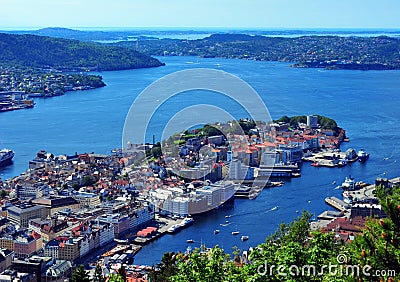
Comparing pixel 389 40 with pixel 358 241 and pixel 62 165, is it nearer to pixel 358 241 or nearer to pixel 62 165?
pixel 62 165

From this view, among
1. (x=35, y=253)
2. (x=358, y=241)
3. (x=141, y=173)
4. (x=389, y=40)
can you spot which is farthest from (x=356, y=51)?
(x=358, y=241)

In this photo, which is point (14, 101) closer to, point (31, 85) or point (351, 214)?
point (31, 85)

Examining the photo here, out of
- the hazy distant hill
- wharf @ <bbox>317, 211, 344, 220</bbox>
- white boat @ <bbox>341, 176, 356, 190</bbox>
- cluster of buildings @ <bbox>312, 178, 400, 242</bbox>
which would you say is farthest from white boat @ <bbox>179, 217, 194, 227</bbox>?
the hazy distant hill

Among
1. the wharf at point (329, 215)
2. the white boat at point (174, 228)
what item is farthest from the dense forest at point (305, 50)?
the white boat at point (174, 228)

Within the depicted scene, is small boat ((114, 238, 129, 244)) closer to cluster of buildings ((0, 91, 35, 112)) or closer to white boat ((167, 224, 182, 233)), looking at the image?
white boat ((167, 224, 182, 233))

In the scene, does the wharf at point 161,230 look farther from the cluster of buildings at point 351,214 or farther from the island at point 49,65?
the island at point 49,65
